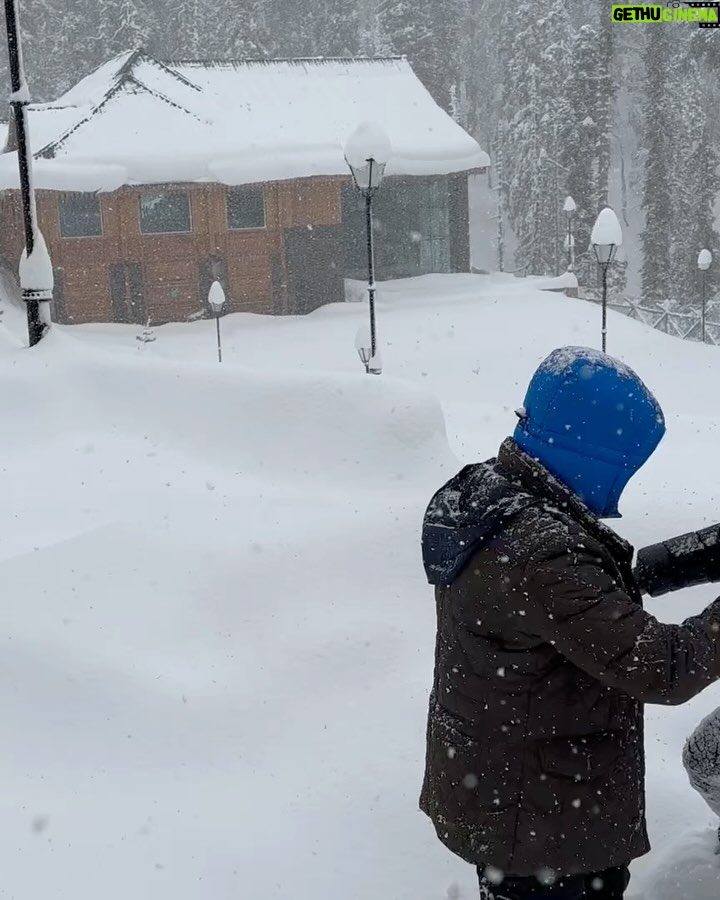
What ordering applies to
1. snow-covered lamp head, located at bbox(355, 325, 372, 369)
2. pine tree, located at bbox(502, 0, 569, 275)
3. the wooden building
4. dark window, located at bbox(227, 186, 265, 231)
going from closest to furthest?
snow-covered lamp head, located at bbox(355, 325, 372, 369), the wooden building, dark window, located at bbox(227, 186, 265, 231), pine tree, located at bbox(502, 0, 569, 275)

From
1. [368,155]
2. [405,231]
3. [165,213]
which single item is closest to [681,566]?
[368,155]

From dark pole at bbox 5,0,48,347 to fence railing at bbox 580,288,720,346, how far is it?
21713 millimetres

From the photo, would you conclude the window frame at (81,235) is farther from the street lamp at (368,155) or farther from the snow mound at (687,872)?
the snow mound at (687,872)

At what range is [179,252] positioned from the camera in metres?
25.5

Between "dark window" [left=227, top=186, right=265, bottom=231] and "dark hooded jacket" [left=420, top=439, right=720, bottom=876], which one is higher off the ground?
"dark hooded jacket" [left=420, top=439, right=720, bottom=876]

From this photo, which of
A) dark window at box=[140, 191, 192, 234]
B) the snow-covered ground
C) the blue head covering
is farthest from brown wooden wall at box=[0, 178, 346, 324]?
the blue head covering

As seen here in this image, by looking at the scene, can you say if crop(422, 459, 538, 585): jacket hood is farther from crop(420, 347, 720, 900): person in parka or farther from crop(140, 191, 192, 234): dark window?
crop(140, 191, 192, 234): dark window

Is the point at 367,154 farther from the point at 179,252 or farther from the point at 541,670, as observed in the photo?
the point at 179,252

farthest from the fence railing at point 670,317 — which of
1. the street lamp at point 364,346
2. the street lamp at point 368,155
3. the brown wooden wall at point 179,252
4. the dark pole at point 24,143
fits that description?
the dark pole at point 24,143

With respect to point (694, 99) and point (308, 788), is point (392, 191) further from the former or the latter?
point (308, 788)

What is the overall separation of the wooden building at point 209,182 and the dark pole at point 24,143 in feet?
52.1

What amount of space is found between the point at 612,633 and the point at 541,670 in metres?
0.21

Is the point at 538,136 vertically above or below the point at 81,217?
above

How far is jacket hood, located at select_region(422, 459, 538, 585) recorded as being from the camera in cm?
218
